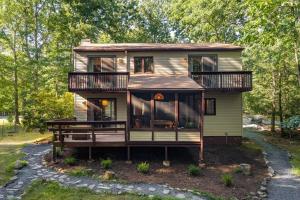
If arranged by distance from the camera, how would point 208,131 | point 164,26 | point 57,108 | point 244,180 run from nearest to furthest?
point 244,180
point 208,131
point 57,108
point 164,26

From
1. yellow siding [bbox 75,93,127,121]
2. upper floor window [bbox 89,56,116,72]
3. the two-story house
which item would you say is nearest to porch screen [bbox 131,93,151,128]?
the two-story house

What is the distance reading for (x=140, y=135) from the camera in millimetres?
16109

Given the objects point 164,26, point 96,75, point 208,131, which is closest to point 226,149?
point 208,131

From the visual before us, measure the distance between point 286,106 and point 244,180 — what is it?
51.6ft

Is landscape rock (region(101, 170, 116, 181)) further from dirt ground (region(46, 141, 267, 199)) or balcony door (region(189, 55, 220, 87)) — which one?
balcony door (region(189, 55, 220, 87))

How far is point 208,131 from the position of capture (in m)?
20.7

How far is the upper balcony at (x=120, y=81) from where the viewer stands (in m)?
19.0

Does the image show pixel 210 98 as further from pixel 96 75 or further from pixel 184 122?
pixel 96 75

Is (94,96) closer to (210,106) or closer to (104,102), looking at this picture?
(104,102)

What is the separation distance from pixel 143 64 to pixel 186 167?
28.7 ft

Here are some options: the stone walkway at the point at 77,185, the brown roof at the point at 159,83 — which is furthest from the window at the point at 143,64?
the stone walkway at the point at 77,185

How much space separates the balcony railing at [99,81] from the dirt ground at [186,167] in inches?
160

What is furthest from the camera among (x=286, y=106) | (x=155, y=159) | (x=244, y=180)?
(x=286, y=106)

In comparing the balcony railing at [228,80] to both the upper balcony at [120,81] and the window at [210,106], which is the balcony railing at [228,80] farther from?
the window at [210,106]
